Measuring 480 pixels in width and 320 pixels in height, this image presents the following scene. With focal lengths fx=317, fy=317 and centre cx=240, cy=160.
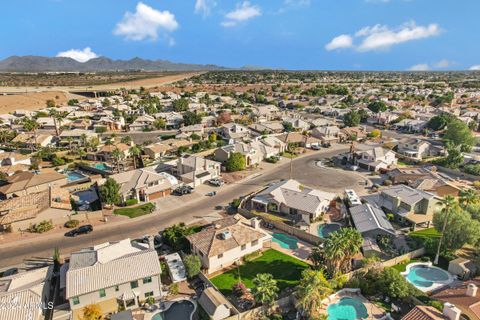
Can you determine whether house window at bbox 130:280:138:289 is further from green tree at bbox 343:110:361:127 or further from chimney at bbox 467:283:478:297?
green tree at bbox 343:110:361:127

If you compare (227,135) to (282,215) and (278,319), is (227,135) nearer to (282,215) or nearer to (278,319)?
(282,215)

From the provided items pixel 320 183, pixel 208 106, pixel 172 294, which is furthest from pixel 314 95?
pixel 172 294

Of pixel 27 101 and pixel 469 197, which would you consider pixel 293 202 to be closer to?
pixel 469 197

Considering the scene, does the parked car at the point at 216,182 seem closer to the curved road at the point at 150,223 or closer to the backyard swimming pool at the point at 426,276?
the curved road at the point at 150,223

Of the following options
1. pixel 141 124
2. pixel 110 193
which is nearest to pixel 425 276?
pixel 110 193

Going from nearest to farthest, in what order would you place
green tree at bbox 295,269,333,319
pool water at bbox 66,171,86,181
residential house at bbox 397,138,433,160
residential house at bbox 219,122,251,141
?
1. green tree at bbox 295,269,333,319
2. pool water at bbox 66,171,86,181
3. residential house at bbox 397,138,433,160
4. residential house at bbox 219,122,251,141

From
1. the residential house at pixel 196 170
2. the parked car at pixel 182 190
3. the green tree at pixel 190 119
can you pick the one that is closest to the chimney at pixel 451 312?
the parked car at pixel 182 190

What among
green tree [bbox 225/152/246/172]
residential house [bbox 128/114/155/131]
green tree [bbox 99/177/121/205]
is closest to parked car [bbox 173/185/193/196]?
green tree [bbox 99/177/121/205]
